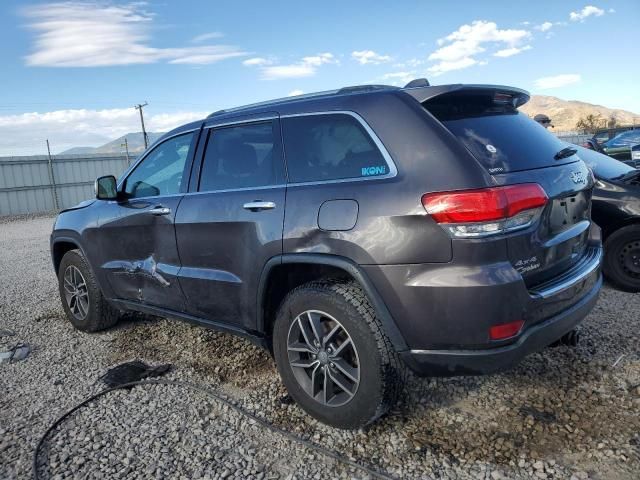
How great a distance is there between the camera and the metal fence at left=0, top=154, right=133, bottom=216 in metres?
20.1

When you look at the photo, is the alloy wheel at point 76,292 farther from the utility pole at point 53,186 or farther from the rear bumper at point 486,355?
the utility pole at point 53,186

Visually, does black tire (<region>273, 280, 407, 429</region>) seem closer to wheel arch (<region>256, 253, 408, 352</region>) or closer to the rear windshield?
wheel arch (<region>256, 253, 408, 352</region>)

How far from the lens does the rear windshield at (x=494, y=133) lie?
2443mm

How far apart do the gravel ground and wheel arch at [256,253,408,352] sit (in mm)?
606

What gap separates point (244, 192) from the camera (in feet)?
10.0

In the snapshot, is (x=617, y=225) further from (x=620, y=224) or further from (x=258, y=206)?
(x=258, y=206)

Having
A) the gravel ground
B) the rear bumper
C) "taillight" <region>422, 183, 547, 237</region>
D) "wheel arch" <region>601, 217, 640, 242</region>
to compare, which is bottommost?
the gravel ground

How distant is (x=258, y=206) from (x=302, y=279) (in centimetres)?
51

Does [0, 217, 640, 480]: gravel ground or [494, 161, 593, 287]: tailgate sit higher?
[494, 161, 593, 287]: tailgate

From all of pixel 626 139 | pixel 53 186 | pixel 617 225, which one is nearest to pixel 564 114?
pixel 626 139

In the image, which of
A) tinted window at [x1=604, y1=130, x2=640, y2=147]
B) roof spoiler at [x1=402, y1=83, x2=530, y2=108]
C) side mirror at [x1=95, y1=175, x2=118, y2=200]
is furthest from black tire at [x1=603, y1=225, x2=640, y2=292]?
tinted window at [x1=604, y1=130, x2=640, y2=147]

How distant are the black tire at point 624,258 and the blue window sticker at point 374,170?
3538 millimetres

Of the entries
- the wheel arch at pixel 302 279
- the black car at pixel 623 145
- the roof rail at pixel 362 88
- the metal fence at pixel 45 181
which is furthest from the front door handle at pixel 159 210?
the metal fence at pixel 45 181

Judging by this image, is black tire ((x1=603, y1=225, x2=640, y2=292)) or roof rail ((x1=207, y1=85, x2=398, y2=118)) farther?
black tire ((x1=603, y1=225, x2=640, y2=292))
